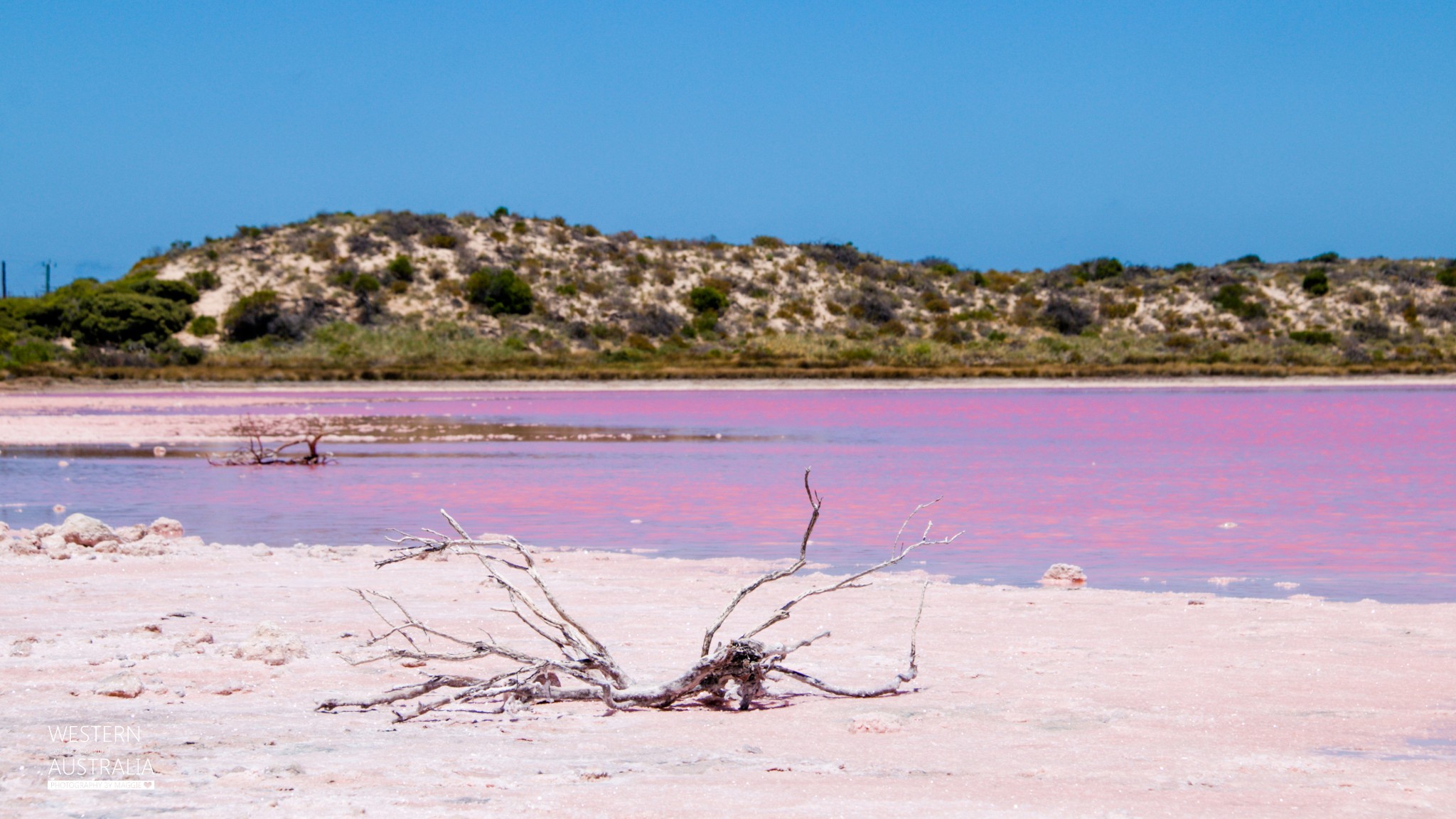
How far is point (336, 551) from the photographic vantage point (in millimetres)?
11203

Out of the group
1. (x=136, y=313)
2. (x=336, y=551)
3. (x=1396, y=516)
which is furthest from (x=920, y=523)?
(x=136, y=313)

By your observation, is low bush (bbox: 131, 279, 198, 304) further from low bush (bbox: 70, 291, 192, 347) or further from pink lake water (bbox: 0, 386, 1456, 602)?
pink lake water (bbox: 0, 386, 1456, 602)

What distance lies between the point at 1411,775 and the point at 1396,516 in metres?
9.50

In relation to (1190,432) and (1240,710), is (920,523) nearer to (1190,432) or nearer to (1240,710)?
(1240,710)

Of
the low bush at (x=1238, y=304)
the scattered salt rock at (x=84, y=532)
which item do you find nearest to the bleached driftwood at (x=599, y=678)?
the scattered salt rock at (x=84, y=532)

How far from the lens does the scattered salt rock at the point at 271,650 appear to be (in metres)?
6.86

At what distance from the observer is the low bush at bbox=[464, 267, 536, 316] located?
86.2 metres

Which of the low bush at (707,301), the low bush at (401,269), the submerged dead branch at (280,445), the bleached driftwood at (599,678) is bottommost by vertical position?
the submerged dead branch at (280,445)

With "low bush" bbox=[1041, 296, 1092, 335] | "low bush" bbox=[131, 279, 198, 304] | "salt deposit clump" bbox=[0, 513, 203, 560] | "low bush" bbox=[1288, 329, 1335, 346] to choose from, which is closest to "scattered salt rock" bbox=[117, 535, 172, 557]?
"salt deposit clump" bbox=[0, 513, 203, 560]

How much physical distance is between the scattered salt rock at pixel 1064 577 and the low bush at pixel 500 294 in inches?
3058

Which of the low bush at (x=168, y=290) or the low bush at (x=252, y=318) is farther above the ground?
the low bush at (x=168, y=290)

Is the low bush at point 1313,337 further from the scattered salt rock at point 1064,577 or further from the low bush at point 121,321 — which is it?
the scattered salt rock at point 1064,577

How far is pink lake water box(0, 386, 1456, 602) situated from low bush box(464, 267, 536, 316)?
55.1 meters

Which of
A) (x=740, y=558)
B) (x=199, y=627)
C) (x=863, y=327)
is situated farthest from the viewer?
(x=863, y=327)
